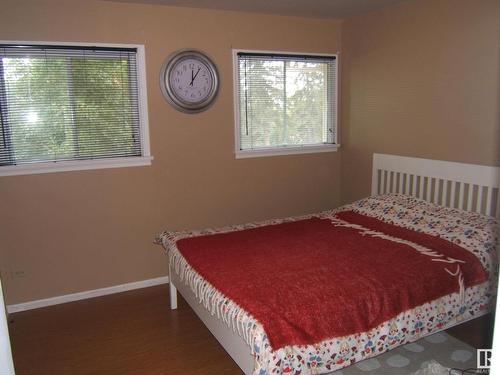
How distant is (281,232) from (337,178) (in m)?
1.54

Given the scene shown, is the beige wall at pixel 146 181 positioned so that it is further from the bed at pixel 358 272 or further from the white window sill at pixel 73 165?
the bed at pixel 358 272

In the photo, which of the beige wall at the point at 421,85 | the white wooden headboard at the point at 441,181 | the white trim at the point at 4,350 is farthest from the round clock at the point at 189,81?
the white trim at the point at 4,350

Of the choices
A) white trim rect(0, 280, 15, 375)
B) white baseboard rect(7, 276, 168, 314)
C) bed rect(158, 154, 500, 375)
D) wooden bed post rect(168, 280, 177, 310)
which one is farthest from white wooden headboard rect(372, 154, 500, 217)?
white trim rect(0, 280, 15, 375)

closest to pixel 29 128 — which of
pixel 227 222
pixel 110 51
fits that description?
pixel 110 51

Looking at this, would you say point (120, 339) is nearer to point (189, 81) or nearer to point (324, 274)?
point (324, 274)

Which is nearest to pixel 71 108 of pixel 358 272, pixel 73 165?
pixel 73 165

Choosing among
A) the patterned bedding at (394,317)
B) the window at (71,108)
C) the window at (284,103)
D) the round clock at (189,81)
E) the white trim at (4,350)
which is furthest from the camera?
the window at (284,103)

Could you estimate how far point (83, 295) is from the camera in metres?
3.54

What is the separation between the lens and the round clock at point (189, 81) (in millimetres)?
3590

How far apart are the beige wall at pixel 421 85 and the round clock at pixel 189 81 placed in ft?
4.79

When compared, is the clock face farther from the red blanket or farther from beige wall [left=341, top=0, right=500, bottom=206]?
beige wall [left=341, top=0, right=500, bottom=206]

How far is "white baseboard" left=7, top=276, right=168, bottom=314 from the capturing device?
335 cm

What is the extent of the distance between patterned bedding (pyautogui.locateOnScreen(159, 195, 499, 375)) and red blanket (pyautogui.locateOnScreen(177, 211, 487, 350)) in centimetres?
4

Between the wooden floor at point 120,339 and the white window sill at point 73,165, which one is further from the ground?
the white window sill at point 73,165
